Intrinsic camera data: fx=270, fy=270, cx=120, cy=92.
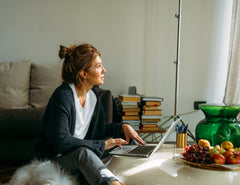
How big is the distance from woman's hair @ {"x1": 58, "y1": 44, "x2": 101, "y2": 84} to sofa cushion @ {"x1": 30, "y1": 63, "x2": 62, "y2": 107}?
110cm

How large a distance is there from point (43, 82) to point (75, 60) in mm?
1186

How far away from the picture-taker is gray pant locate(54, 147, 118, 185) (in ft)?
3.66

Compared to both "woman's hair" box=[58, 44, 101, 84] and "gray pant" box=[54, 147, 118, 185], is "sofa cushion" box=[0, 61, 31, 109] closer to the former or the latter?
"woman's hair" box=[58, 44, 101, 84]

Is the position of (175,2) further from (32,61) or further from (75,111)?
(75,111)

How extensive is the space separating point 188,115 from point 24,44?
6.43 ft

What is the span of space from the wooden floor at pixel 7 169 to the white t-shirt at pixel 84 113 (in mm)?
636

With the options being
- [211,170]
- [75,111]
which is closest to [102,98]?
[75,111]

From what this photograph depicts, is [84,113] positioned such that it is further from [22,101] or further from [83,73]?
[22,101]

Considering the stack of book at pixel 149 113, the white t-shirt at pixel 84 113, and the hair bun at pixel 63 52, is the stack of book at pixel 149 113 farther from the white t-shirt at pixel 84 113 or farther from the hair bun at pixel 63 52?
the hair bun at pixel 63 52

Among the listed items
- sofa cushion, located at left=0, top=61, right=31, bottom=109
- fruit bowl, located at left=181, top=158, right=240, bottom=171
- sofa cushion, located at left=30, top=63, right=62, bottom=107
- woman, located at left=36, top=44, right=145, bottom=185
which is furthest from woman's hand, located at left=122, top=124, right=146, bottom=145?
sofa cushion, located at left=0, top=61, right=31, bottom=109

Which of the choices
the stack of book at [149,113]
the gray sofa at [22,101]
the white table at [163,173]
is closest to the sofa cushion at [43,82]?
the gray sofa at [22,101]

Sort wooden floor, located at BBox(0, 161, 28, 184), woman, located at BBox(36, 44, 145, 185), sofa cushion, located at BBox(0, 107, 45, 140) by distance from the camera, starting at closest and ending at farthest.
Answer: woman, located at BBox(36, 44, 145, 185) → wooden floor, located at BBox(0, 161, 28, 184) → sofa cushion, located at BBox(0, 107, 45, 140)

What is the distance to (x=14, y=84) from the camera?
2551mm

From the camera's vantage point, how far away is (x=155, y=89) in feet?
9.91
